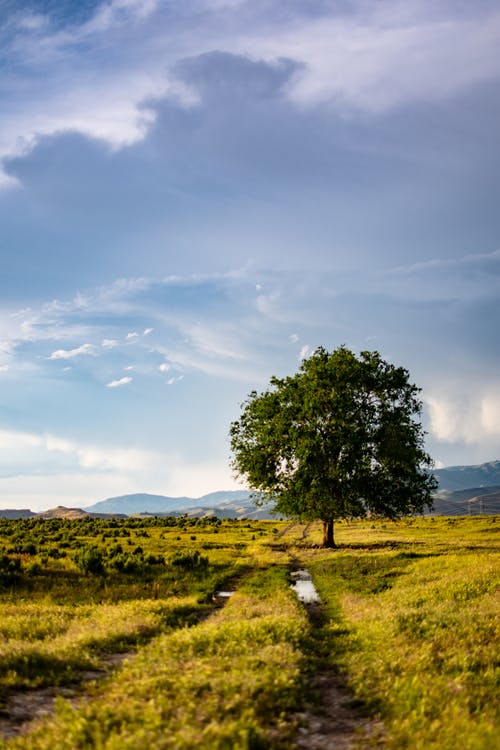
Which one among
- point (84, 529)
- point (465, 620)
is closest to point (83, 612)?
point (465, 620)

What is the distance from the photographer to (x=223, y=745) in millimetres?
7785

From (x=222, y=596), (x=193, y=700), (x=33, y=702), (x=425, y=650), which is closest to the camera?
(x=193, y=700)

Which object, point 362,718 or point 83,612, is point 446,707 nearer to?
point 362,718

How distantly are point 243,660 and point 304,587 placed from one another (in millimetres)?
17994

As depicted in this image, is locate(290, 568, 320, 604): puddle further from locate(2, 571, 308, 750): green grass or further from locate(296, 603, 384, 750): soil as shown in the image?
locate(296, 603, 384, 750): soil

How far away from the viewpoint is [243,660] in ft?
39.3

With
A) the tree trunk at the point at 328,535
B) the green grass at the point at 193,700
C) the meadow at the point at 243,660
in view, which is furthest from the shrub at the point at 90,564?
the tree trunk at the point at 328,535

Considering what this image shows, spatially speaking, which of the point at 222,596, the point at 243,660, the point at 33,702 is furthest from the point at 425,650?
the point at 222,596

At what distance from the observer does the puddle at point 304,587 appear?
2491 centimetres

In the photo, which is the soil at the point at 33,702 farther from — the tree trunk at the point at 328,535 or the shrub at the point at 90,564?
the tree trunk at the point at 328,535

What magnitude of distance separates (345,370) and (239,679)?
41.1 m

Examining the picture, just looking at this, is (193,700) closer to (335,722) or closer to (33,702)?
(335,722)

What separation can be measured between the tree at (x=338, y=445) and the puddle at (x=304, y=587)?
1277 centimetres

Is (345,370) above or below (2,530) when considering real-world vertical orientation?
above
